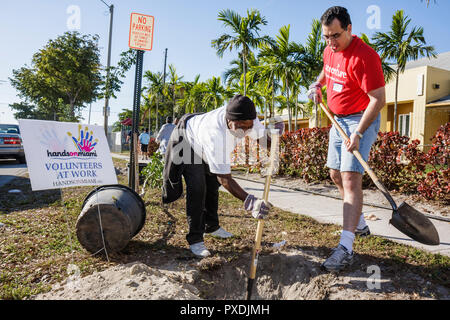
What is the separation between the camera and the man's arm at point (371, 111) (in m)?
2.53

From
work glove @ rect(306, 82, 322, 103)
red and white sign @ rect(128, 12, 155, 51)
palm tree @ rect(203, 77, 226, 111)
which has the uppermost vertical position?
palm tree @ rect(203, 77, 226, 111)

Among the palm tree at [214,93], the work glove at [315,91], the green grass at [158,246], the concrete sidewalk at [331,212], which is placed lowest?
the green grass at [158,246]

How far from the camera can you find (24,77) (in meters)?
25.2

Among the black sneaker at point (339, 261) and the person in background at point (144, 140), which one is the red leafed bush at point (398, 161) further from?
the person in background at point (144, 140)

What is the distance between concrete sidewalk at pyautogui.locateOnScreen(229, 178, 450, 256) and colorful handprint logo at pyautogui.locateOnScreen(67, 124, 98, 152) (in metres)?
3.18

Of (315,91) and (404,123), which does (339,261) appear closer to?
(315,91)

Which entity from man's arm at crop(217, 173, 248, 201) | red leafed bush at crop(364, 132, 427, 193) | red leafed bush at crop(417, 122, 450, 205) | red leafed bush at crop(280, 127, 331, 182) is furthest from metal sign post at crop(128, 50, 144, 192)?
red leafed bush at crop(417, 122, 450, 205)

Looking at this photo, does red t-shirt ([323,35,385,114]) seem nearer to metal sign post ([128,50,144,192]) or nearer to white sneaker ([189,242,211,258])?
white sneaker ([189,242,211,258])

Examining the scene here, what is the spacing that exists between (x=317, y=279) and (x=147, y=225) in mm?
2389

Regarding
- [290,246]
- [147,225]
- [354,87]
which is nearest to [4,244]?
[147,225]

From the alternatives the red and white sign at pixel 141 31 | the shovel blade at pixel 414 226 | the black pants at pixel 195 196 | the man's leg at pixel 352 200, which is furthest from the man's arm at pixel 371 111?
the red and white sign at pixel 141 31

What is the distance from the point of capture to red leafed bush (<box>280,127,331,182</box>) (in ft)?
22.8

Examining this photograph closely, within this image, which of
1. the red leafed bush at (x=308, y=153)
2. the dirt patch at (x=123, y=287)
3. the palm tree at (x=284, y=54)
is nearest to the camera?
the dirt patch at (x=123, y=287)
